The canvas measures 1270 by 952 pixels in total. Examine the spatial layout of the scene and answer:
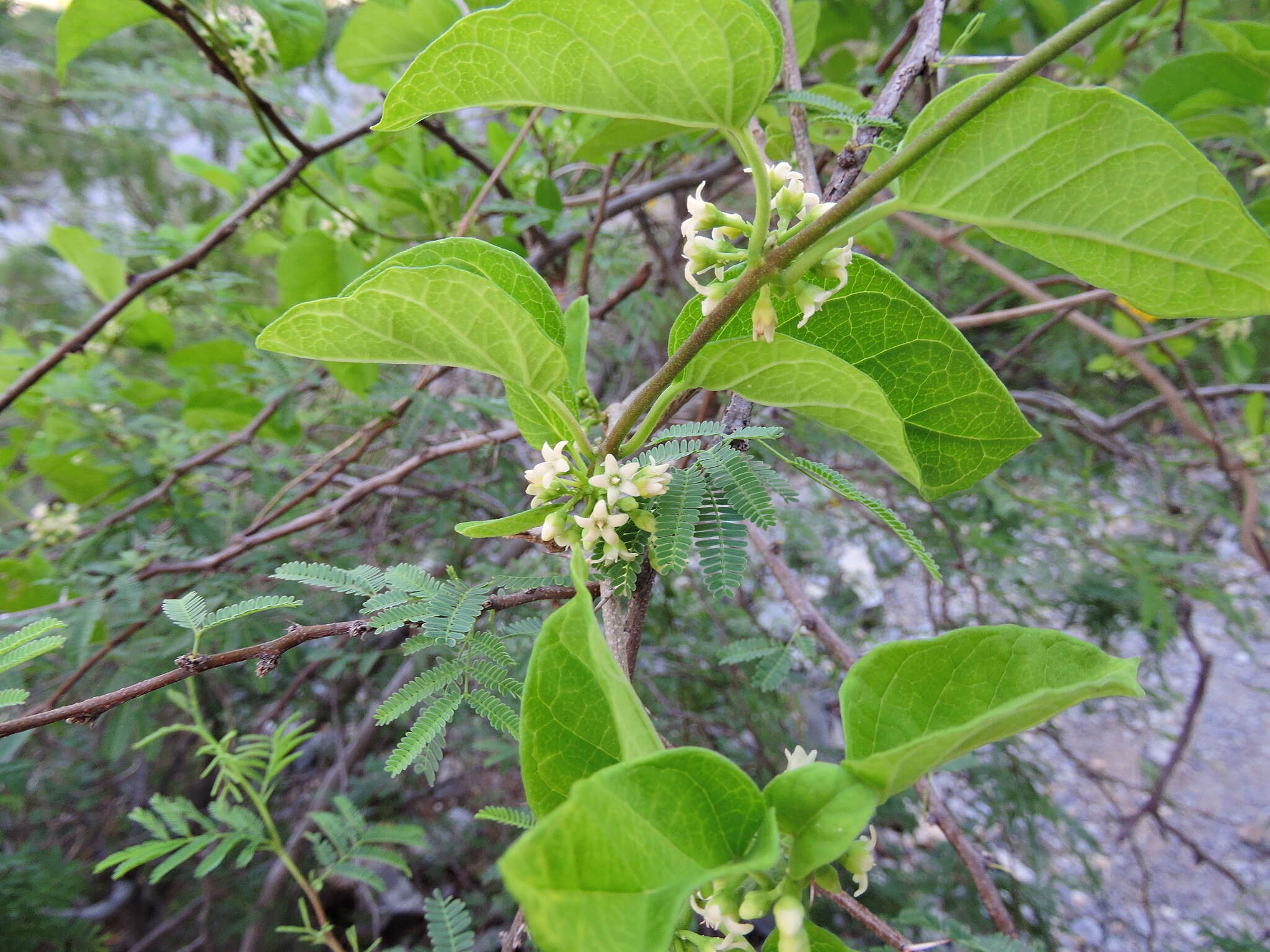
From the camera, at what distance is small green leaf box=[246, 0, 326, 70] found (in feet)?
3.42

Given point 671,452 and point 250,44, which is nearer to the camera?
point 671,452

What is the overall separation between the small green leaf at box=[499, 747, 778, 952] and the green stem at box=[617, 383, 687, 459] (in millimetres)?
235

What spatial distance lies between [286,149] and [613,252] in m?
0.75

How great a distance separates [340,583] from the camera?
533 mm

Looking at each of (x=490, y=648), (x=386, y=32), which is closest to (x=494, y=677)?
Result: (x=490, y=648)

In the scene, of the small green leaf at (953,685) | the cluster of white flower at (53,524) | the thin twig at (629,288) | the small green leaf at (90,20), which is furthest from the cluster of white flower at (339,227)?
the small green leaf at (953,685)

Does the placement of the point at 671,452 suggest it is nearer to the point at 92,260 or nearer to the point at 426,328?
the point at 426,328

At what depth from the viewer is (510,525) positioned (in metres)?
0.44

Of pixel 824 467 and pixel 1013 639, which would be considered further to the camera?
pixel 824 467

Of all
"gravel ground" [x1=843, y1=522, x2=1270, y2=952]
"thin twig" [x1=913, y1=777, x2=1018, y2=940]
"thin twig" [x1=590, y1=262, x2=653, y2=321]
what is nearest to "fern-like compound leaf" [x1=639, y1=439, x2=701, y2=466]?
"thin twig" [x1=913, y1=777, x2=1018, y2=940]

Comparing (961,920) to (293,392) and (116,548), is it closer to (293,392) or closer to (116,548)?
(293,392)

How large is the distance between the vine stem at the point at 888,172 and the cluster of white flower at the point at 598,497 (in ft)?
0.20

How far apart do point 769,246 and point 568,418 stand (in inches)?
6.6

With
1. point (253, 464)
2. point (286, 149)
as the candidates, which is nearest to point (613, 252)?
point (286, 149)
